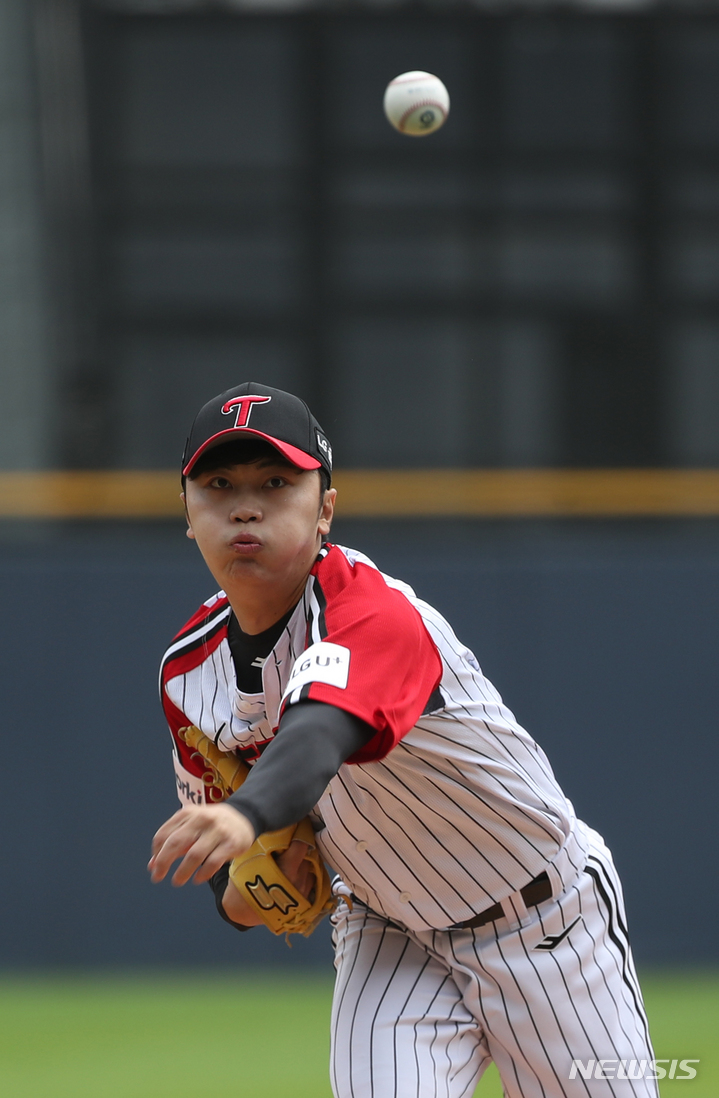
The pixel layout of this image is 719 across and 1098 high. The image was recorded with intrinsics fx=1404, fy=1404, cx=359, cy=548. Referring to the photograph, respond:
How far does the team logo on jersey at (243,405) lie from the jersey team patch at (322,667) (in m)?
0.42

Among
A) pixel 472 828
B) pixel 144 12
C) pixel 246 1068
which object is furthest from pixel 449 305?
pixel 472 828

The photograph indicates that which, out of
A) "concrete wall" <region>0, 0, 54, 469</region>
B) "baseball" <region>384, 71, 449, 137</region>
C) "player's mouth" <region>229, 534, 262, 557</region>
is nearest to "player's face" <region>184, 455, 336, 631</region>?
"player's mouth" <region>229, 534, 262, 557</region>

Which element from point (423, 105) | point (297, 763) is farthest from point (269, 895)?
point (423, 105)

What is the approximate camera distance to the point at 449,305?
21.7 ft

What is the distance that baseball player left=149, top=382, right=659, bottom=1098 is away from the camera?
2.30 m

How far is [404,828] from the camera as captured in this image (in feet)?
8.49

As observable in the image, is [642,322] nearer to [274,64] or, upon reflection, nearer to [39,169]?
[274,64]

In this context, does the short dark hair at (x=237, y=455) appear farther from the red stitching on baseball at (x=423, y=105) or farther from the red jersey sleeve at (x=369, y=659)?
the red stitching on baseball at (x=423, y=105)

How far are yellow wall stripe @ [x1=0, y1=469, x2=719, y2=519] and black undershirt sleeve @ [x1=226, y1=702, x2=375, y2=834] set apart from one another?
14.9 feet

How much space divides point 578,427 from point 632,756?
156 centimetres

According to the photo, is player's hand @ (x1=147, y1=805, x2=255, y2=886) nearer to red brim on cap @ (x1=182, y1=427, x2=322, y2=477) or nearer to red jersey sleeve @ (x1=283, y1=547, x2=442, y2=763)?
red jersey sleeve @ (x1=283, y1=547, x2=442, y2=763)

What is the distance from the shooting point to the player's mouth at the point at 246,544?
2.25 metres

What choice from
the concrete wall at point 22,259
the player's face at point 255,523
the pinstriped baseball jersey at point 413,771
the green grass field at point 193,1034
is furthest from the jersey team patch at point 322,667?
the concrete wall at point 22,259

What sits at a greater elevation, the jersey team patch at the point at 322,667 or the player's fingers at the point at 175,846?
the jersey team patch at the point at 322,667
